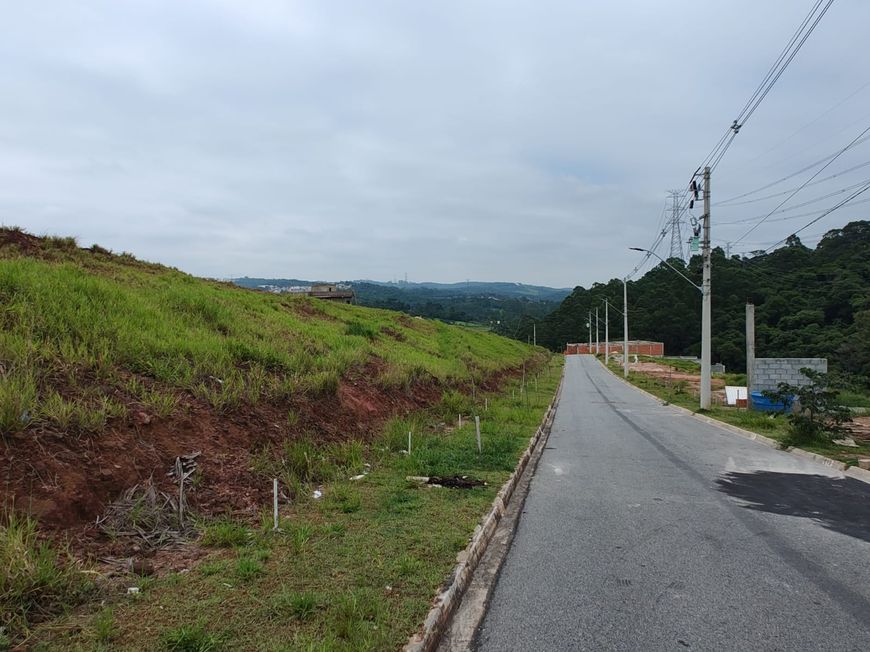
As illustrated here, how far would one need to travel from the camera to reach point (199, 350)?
A: 8.33m

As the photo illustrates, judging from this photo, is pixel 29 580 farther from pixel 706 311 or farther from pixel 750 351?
pixel 750 351

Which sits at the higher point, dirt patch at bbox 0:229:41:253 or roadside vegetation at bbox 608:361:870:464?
dirt patch at bbox 0:229:41:253

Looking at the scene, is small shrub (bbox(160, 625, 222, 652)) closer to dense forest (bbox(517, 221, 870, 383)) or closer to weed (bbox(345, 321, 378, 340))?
weed (bbox(345, 321, 378, 340))

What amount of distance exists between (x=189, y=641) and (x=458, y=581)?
7.14 ft

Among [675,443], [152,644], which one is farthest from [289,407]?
[675,443]

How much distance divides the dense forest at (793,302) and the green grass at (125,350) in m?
19.0

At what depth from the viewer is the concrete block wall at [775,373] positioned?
782 inches

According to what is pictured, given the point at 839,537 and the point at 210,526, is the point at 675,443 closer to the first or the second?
the point at 839,537

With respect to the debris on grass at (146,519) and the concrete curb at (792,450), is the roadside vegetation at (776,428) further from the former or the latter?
the debris on grass at (146,519)

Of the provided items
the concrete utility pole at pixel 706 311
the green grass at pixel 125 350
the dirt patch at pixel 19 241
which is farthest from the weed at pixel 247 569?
the concrete utility pole at pixel 706 311

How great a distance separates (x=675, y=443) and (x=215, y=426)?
1110 cm

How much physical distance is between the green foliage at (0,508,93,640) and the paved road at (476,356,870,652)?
304 cm

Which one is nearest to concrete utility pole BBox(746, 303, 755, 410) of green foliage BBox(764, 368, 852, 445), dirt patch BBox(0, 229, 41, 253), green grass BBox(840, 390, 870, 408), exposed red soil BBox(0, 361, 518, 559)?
green grass BBox(840, 390, 870, 408)

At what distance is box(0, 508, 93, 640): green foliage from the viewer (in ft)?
11.4
